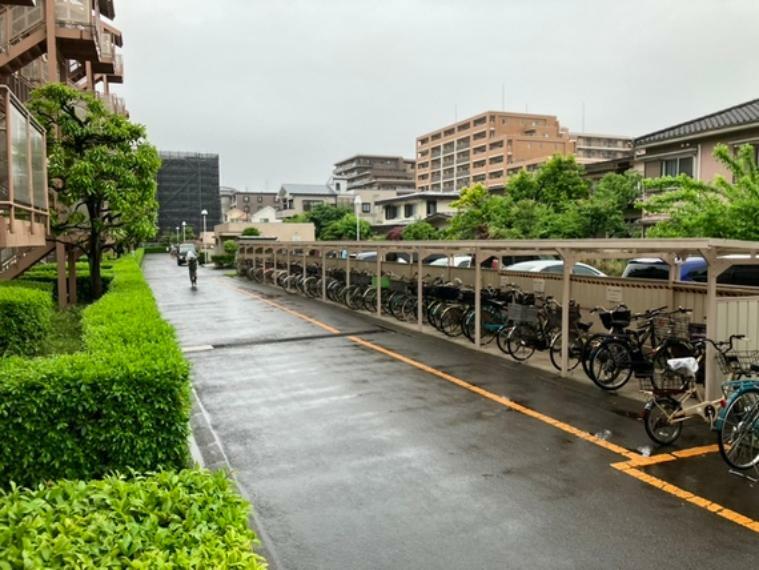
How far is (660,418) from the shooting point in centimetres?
613

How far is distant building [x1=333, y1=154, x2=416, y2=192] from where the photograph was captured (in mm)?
105019

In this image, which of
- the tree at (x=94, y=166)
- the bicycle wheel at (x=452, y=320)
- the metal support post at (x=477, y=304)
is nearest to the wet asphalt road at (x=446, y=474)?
the metal support post at (x=477, y=304)

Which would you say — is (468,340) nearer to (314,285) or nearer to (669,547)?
(669,547)

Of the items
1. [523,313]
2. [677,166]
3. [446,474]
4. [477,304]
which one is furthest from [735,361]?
[677,166]

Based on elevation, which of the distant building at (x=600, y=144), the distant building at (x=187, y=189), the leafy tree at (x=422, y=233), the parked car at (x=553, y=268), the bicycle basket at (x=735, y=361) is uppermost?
the distant building at (x=600, y=144)

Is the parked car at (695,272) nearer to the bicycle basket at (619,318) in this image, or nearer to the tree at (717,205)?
the tree at (717,205)

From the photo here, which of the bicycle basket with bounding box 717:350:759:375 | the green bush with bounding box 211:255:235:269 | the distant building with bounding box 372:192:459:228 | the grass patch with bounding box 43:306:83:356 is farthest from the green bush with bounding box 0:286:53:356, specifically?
the distant building with bounding box 372:192:459:228

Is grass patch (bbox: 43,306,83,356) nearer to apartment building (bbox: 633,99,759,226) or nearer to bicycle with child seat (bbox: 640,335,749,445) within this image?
bicycle with child seat (bbox: 640,335,749,445)

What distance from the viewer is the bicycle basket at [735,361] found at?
6684mm

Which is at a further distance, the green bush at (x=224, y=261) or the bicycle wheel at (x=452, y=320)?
the green bush at (x=224, y=261)

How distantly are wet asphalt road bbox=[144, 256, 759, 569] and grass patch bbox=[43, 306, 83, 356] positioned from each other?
1902mm

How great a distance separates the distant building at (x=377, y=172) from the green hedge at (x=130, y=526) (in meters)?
99.3

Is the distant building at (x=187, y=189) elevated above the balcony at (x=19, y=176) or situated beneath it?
elevated above

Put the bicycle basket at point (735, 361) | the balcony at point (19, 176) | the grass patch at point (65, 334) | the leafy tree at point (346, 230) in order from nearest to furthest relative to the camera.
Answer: the balcony at point (19, 176), the bicycle basket at point (735, 361), the grass patch at point (65, 334), the leafy tree at point (346, 230)
